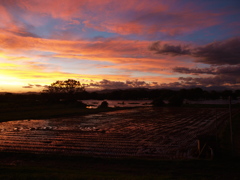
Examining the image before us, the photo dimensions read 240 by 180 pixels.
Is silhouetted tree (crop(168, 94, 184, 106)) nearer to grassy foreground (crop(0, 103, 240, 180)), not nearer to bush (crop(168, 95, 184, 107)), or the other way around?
bush (crop(168, 95, 184, 107))

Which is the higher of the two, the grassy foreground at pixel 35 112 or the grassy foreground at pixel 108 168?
the grassy foreground at pixel 35 112

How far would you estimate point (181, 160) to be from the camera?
9.49 m

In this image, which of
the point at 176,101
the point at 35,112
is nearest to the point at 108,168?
the point at 35,112

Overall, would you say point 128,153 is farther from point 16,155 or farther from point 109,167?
point 16,155

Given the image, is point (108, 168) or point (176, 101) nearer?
point (108, 168)

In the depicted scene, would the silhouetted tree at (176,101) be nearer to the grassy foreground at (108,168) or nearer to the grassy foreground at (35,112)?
the grassy foreground at (35,112)

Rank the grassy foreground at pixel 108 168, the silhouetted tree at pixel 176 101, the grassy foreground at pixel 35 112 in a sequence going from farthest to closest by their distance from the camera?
the silhouetted tree at pixel 176 101
the grassy foreground at pixel 35 112
the grassy foreground at pixel 108 168

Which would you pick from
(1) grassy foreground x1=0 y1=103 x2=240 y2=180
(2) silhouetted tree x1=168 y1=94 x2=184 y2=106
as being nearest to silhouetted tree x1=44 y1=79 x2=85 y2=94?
(2) silhouetted tree x1=168 y1=94 x2=184 y2=106

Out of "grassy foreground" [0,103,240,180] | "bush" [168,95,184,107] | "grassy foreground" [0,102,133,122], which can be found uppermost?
"bush" [168,95,184,107]

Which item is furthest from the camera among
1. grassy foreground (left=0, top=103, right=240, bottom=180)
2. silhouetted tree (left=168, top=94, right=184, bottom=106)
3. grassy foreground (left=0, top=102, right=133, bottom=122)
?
→ silhouetted tree (left=168, top=94, right=184, bottom=106)

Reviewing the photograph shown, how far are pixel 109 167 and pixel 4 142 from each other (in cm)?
884

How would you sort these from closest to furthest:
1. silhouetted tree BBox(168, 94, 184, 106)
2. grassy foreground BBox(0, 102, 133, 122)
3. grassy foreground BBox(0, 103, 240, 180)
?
grassy foreground BBox(0, 103, 240, 180) → grassy foreground BBox(0, 102, 133, 122) → silhouetted tree BBox(168, 94, 184, 106)

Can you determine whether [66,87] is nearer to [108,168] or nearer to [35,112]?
[35,112]

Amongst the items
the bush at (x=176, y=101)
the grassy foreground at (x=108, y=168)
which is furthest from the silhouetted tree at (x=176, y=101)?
the grassy foreground at (x=108, y=168)
